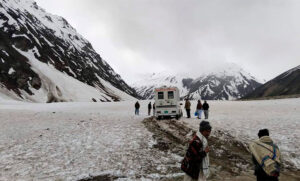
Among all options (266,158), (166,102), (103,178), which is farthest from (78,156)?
(166,102)

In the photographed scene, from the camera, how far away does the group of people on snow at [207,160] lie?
496 centimetres

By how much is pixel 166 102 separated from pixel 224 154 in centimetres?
1456

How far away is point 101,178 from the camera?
8305 mm

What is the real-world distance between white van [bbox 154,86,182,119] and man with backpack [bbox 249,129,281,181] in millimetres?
19833

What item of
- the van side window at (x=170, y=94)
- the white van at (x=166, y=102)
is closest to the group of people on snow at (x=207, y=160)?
the white van at (x=166, y=102)

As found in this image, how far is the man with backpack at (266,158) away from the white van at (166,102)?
1983 centimetres

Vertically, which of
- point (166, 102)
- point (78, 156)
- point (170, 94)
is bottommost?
point (78, 156)

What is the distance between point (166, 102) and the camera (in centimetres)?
2552

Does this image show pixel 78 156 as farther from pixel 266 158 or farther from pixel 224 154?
pixel 266 158

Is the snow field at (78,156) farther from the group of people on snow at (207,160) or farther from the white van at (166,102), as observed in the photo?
the white van at (166,102)

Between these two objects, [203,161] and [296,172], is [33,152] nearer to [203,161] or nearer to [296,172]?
[203,161]

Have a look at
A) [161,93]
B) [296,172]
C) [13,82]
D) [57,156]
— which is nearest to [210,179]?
[296,172]

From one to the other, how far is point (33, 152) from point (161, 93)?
1665 centimetres

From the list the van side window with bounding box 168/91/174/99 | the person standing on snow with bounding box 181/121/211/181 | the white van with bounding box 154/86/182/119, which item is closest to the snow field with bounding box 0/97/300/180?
the person standing on snow with bounding box 181/121/211/181
